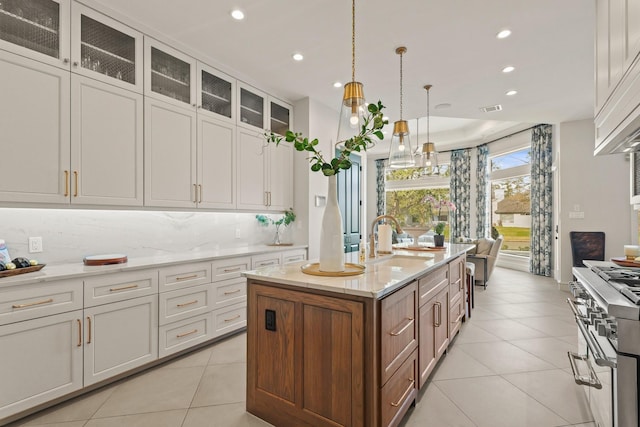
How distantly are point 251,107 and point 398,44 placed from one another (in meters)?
1.90

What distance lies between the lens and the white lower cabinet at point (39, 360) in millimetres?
1857

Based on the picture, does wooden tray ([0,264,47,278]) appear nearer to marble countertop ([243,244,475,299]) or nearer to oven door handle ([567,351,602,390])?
marble countertop ([243,244,475,299])

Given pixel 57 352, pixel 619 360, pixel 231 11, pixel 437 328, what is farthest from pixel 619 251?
pixel 57 352

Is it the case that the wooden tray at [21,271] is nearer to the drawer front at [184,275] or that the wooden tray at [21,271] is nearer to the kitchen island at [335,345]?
the drawer front at [184,275]

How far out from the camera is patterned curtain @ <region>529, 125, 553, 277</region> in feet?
20.5

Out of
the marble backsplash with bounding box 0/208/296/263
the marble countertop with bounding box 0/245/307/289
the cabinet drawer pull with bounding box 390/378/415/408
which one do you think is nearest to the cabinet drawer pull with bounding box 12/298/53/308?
the marble countertop with bounding box 0/245/307/289

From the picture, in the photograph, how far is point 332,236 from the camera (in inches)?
73.0

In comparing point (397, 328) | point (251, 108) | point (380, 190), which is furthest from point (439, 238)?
point (380, 190)

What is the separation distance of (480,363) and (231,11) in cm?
366

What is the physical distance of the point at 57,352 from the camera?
2.04 metres

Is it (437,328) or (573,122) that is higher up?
(573,122)

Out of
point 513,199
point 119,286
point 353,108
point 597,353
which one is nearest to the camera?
point 597,353

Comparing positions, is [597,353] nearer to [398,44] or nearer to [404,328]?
[404,328]

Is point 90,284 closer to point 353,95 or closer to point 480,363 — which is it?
point 353,95
